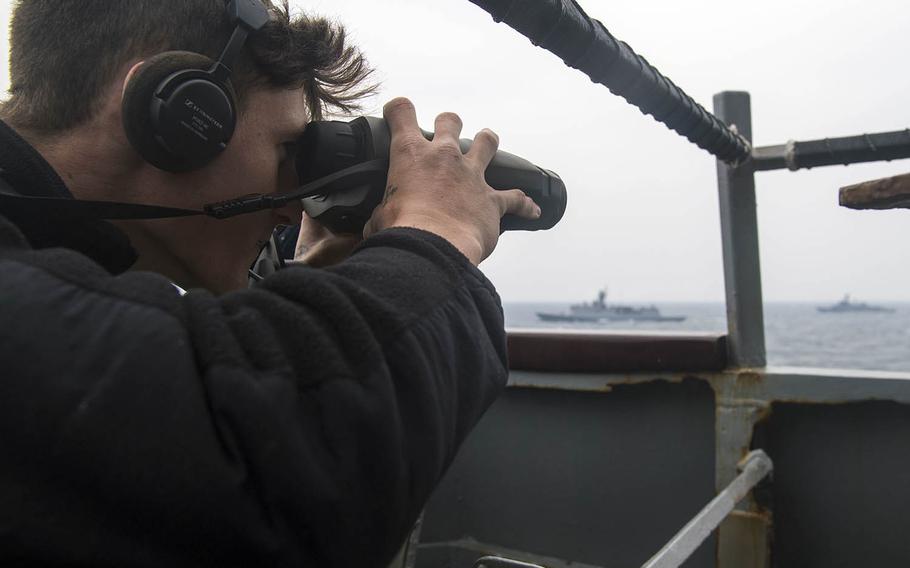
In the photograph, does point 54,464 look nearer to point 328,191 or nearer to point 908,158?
point 328,191

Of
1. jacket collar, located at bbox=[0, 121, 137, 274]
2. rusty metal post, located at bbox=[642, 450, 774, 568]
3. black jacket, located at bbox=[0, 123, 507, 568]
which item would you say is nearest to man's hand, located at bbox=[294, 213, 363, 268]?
jacket collar, located at bbox=[0, 121, 137, 274]

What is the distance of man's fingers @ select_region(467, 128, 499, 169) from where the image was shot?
0.67 meters

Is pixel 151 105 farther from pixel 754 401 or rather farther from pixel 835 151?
pixel 754 401

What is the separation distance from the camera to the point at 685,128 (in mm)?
1088

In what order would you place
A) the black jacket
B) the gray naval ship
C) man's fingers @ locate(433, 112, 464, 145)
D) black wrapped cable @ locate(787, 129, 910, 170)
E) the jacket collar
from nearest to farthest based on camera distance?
the black jacket < the jacket collar < man's fingers @ locate(433, 112, 464, 145) < black wrapped cable @ locate(787, 129, 910, 170) < the gray naval ship

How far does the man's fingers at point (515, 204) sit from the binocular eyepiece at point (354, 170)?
19 mm

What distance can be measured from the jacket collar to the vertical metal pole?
1.17m

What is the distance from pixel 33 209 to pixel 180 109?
0.49ft

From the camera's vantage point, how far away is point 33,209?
52cm

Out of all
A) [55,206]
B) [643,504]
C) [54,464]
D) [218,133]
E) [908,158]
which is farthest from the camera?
[643,504]

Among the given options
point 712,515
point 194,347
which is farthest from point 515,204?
point 712,515

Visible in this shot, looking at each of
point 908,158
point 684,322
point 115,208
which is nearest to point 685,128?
point 908,158

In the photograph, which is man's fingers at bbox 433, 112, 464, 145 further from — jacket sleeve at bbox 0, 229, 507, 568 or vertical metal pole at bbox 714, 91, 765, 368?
vertical metal pole at bbox 714, 91, 765, 368

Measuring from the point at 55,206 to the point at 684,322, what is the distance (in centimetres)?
4555
